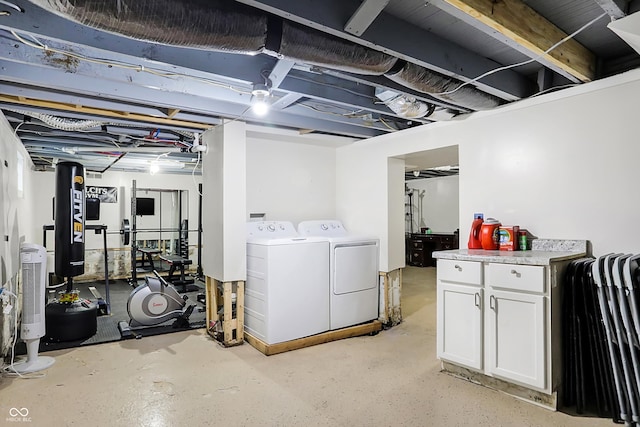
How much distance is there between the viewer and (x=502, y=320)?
2594 millimetres

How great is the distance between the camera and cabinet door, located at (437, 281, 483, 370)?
2.73 m

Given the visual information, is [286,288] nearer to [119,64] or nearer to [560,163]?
[119,64]

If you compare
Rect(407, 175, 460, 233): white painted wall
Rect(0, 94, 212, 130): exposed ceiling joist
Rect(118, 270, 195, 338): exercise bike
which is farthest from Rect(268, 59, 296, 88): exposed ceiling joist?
Rect(407, 175, 460, 233): white painted wall

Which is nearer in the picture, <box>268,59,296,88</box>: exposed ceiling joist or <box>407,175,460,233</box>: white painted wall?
<box>268,59,296,88</box>: exposed ceiling joist

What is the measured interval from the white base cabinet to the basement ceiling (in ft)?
4.31

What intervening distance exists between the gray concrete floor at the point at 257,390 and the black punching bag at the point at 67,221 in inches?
39.7

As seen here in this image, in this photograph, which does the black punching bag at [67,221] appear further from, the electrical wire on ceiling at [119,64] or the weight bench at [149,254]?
the weight bench at [149,254]

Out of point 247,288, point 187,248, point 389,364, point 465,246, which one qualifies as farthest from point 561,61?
point 187,248

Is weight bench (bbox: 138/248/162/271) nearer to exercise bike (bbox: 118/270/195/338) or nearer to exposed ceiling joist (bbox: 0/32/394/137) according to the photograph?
exercise bike (bbox: 118/270/195/338)

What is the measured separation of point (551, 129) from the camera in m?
2.87

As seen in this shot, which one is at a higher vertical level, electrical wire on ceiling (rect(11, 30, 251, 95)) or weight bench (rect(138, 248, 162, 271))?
electrical wire on ceiling (rect(11, 30, 251, 95))

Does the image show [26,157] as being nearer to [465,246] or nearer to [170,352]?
[170,352]

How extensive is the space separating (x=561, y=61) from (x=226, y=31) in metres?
2.03

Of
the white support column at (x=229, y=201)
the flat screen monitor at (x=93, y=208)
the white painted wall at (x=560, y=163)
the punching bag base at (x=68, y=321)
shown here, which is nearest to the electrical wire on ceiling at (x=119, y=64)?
the white support column at (x=229, y=201)
